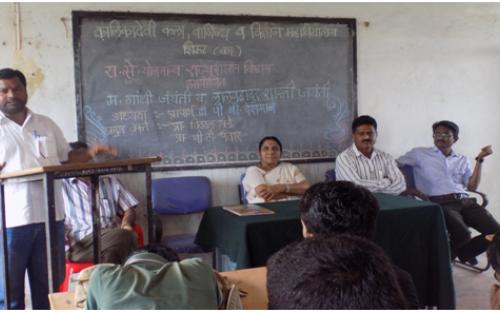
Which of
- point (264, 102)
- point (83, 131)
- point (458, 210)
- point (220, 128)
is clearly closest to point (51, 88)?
point (83, 131)

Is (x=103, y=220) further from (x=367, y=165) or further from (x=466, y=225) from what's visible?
(x=466, y=225)

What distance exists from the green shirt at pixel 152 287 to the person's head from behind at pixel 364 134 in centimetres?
294

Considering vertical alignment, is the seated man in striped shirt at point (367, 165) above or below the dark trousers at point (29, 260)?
above

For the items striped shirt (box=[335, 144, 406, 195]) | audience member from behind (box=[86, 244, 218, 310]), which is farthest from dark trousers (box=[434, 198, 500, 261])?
audience member from behind (box=[86, 244, 218, 310])

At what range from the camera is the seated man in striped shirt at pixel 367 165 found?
3.80m

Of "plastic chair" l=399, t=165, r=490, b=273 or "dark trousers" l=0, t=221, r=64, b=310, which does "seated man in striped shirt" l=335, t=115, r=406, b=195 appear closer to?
"plastic chair" l=399, t=165, r=490, b=273

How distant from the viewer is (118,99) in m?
3.79

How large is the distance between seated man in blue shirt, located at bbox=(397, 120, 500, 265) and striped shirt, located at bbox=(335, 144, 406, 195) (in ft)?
1.39

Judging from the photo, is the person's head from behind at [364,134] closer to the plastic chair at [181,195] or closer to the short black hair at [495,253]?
the plastic chair at [181,195]

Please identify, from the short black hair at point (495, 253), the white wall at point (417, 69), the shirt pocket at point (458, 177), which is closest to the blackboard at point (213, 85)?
the white wall at point (417, 69)

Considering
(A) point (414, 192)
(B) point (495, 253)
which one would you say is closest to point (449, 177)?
(A) point (414, 192)

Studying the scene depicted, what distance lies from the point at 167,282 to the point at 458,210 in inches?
135

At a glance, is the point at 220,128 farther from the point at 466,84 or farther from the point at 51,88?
the point at 466,84

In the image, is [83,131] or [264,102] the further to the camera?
[264,102]
